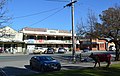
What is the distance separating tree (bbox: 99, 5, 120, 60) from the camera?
116 ft

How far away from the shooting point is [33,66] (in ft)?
90.3

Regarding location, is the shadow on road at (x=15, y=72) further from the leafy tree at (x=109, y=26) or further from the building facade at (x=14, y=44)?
the building facade at (x=14, y=44)

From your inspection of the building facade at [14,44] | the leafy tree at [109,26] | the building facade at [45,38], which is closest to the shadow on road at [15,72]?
the leafy tree at [109,26]

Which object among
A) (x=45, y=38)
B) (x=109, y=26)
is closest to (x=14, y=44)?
(x=45, y=38)

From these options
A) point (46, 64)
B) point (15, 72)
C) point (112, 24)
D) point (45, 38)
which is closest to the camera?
point (15, 72)

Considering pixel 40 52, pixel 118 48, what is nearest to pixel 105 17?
pixel 118 48

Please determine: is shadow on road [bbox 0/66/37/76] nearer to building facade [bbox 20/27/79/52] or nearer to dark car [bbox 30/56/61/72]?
dark car [bbox 30/56/61/72]

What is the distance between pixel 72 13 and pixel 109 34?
651 centimetres

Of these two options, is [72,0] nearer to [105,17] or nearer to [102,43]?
[105,17]

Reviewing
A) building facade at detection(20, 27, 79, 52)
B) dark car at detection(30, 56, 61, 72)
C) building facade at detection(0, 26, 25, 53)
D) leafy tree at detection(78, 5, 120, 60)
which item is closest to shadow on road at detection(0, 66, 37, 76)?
dark car at detection(30, 56, 61, 72)

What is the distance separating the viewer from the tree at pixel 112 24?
35.4 metres

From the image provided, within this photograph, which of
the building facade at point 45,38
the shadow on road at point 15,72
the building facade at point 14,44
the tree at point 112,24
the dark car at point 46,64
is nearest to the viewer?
the shadow on road at point 15,72

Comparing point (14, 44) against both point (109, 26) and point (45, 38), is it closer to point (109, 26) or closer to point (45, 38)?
point (45, 38)

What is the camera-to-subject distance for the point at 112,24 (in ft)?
116
